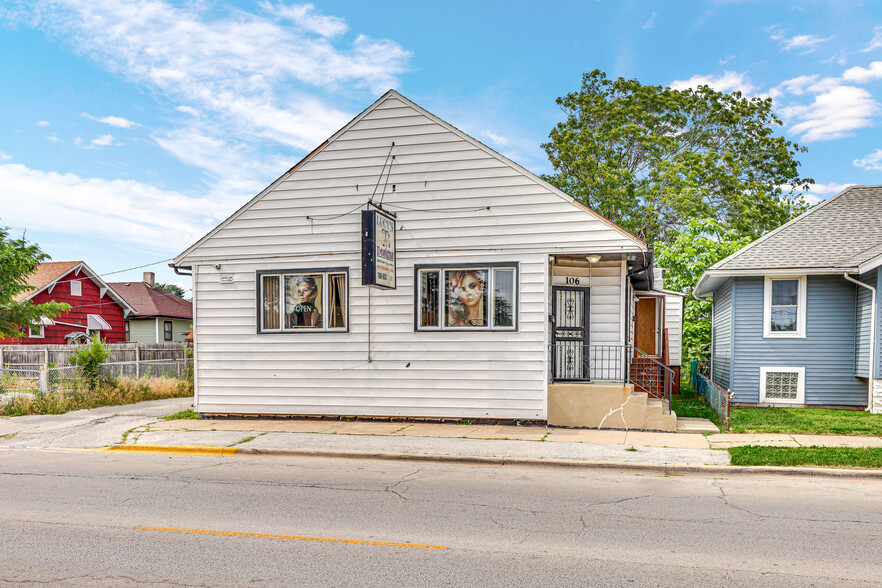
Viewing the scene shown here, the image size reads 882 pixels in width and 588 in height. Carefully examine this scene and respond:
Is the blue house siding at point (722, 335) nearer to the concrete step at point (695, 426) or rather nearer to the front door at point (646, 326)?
the front door at point (646, 326)

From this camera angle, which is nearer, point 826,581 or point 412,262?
point 826,581

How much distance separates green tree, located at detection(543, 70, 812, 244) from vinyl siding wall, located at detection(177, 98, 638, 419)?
22431 millimetres

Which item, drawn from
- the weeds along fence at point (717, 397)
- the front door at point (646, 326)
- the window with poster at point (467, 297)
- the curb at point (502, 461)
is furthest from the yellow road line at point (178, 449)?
the front door at point (646, 326)

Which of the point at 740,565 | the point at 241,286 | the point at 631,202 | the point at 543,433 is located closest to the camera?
the point at 740,565

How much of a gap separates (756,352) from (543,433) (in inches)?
327

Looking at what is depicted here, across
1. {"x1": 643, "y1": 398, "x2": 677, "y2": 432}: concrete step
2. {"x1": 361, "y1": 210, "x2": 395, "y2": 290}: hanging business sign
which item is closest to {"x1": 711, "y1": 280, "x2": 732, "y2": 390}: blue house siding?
{"x1": 643, "y1": 398, "x2": 677, "y2": 432}: concrete step

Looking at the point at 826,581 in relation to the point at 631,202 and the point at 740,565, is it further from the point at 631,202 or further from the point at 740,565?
the point at 631,202

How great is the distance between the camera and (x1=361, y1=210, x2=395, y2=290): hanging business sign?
1238cm

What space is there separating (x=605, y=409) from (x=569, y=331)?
1.82 m

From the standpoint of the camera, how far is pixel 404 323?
1357 centimetres

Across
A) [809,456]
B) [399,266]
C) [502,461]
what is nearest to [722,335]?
[809,456]

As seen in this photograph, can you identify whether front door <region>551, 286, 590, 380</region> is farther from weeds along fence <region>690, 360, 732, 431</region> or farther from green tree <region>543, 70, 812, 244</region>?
green tree <region>543, 70, 812, 244</region>

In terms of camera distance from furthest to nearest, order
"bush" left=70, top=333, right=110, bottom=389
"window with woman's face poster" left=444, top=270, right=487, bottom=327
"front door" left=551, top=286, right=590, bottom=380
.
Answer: "bush" left=70, top=333, right=110, bottom=389 → "front door" left=551, top=286, right=590, bottom=380 → "window with woman's face poster" left=444, top=270, right=487, bottom=327

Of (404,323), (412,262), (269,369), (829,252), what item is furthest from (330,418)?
(829,252)
